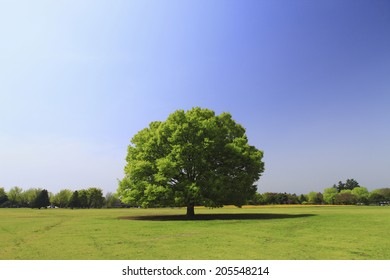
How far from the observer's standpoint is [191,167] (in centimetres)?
3978

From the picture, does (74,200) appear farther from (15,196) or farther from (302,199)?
(302,199)

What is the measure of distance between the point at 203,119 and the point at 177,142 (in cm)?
617

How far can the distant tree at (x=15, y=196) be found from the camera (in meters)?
169

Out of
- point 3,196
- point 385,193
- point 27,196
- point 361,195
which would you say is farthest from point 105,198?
point 385,193

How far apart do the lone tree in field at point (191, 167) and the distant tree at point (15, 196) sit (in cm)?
15685

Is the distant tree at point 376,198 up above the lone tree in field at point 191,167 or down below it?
below

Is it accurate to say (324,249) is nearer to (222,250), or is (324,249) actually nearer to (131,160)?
(222,250)

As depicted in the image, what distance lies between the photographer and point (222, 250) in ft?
47.7

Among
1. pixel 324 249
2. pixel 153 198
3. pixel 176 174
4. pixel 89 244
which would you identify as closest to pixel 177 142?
pixel 176 174

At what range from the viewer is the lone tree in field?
124 feet

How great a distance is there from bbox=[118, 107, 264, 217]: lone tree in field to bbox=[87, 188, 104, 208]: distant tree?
131 metres

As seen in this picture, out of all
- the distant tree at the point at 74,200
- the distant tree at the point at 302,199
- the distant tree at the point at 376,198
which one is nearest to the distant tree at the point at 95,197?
the distant tree at the point at 74,200

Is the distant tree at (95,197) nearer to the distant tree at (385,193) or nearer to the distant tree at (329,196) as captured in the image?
the distant tree at (329,196)

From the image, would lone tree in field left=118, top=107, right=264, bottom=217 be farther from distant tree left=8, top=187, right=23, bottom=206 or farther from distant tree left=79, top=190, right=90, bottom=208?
distant tree left=8, top=187, right=23, bottom=206
